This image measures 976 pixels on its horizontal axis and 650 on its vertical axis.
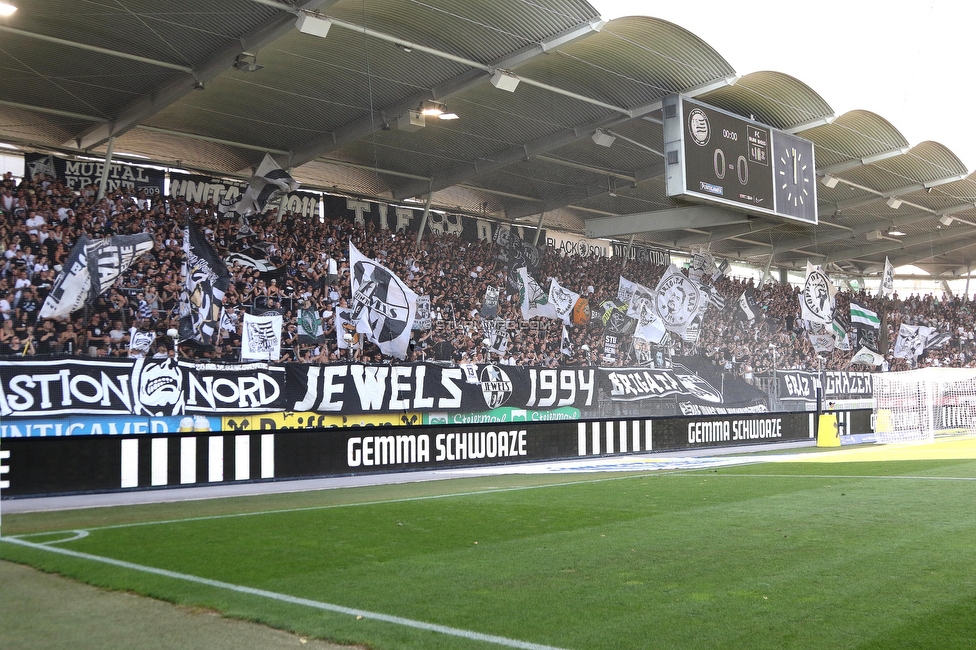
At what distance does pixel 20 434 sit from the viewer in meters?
15.0

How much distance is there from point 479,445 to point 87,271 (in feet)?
30.3

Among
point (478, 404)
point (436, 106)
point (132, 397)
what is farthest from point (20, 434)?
point (436, 106)

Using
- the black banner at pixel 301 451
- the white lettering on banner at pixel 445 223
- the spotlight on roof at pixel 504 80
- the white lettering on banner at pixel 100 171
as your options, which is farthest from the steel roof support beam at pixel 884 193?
the white lettering on banner at pixel 100 171

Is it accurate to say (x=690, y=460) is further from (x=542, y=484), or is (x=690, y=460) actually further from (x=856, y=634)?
(x=856, y=634)

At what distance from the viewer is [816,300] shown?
95.1ft

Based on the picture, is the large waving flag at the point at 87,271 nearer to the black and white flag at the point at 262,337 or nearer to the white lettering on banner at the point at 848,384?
the black and white flag at the point at 262,337

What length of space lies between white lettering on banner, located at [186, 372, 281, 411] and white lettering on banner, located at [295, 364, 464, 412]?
80cm

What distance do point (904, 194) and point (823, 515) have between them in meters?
26.0

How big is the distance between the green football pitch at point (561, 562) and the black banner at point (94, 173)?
41.3 ft

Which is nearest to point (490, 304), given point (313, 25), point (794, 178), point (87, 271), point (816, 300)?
point (794, 178)

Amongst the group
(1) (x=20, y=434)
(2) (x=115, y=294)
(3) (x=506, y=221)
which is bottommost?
(1) (x=20, y=434)

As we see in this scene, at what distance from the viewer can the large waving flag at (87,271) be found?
18.5 metres

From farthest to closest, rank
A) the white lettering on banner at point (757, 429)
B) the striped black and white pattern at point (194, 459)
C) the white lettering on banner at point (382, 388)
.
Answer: the white lettering on banner at point (757, 429) → the white lettering on banner at point (382, 388) → the striped black and white pattern at point (194, 459)

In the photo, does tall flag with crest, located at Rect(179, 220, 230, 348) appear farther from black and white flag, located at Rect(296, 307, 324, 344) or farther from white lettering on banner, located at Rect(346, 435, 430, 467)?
white lettering on banner, located at Rect(346, 435, 430, 467)
